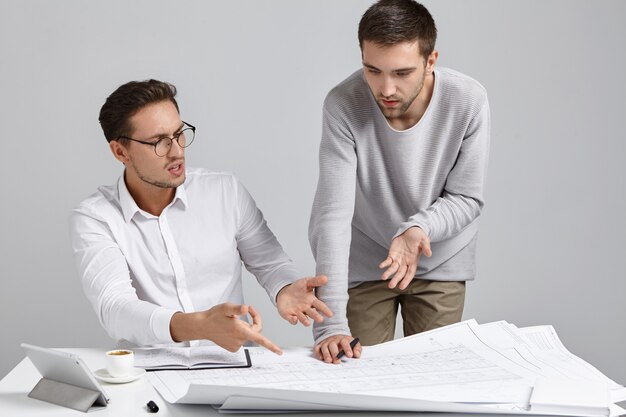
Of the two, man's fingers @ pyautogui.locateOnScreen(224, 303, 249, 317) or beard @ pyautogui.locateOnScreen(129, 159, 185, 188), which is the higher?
beard @ pyautogui.locateOnScreen(129, 159, 185, 188)

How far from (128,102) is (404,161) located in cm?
79

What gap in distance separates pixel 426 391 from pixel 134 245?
3.32ft

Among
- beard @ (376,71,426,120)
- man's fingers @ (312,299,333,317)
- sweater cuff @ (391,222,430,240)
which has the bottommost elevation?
man's fingers @ (312,299,333,317)

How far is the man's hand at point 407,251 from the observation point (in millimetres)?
1974

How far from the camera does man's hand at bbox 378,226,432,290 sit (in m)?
1.97

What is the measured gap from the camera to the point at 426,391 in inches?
62.9

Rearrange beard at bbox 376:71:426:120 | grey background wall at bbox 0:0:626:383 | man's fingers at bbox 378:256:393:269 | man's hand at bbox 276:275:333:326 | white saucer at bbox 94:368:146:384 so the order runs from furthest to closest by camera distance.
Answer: grey background wall at bbox 0:0:626:383 < beard at bbox 376:71:426:120 < man's hand at bbox 276:275:333:326 < man's fingers at bbox 378:256:393:269 < white saucer at bbox 94:368:146:384

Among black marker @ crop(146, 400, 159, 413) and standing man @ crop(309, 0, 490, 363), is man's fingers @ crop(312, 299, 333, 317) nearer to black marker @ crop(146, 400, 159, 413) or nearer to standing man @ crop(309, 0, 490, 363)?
standing man @ crop(309, 0, 490, 363)

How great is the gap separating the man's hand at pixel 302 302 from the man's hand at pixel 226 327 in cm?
20

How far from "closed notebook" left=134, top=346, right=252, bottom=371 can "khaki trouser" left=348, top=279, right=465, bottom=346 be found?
0.70 m

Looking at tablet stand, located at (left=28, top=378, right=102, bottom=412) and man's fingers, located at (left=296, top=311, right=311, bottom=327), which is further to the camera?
man's fingers, located at (left=296, top=311, right=311, bottom=327)

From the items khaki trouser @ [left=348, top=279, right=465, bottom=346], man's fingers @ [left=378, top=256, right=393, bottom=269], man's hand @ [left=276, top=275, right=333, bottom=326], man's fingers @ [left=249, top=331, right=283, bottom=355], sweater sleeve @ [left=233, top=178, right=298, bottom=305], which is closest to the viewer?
man's fingers @ [left=249, top=331, right=283, bottom=355]

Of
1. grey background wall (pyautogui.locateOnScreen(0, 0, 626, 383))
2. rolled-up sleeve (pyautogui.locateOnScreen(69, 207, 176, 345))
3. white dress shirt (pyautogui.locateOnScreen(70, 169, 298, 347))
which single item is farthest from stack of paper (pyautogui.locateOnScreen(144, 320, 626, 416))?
grey background wall (pyautogui.locateOnScreen(0, 0, 626, 383))

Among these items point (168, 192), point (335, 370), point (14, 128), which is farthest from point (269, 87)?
point (335, 370)
